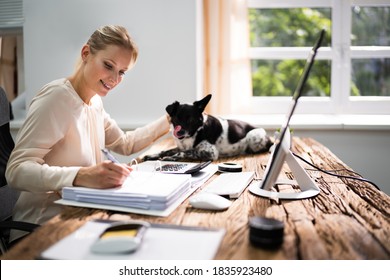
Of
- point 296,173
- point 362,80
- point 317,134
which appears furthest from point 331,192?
point 362,80

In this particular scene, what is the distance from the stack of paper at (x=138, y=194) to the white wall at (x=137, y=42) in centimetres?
146

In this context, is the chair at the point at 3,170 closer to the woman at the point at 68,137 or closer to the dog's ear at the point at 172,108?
the woman at the point at 68,137

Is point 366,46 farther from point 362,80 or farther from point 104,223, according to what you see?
point 104,223

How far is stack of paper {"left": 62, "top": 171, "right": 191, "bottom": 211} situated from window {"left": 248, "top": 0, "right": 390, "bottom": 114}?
1.89 meters

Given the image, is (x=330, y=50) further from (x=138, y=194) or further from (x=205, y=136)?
(x=138, y=194)

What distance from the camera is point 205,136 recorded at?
1685 millimetres

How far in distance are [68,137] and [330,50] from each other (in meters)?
2.10

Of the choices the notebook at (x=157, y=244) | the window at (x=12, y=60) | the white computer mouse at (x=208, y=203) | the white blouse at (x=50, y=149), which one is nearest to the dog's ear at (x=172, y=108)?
the white blouse at (x=50, y=149)

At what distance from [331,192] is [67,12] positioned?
204 cm

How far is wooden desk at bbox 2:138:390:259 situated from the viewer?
71cm

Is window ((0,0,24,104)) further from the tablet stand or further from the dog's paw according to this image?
the tablet stand

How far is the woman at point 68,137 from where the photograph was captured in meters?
1.06

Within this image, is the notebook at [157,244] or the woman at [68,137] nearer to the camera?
the notebook at [157,244]

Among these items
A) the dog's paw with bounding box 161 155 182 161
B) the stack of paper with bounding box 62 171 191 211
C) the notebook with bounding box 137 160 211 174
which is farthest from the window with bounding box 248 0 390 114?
the stack of paper with bounding box 62 171 191 211
